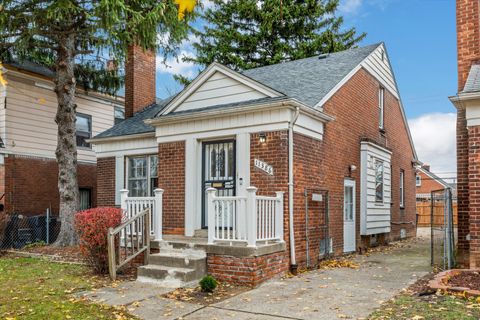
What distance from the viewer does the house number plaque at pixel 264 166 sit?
9.38 m

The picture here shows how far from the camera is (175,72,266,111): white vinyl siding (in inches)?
392

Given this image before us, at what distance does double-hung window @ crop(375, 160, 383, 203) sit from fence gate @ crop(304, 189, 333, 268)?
3.72 metres

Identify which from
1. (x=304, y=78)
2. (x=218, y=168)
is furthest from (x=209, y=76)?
(x=304, y=78)

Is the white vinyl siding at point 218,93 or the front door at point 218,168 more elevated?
the white vinyl siding at point 218,93

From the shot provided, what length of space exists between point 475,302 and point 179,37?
1069cm

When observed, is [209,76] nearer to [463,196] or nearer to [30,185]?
[463,196]

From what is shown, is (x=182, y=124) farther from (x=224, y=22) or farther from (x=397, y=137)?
(x=224, y=22)

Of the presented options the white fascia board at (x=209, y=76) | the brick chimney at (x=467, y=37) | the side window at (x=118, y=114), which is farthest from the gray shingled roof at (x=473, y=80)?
the side window at (x=118, y=114)

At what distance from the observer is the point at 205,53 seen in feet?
99.5

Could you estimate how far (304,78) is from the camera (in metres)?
12.5

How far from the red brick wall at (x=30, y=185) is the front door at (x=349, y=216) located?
10.2m

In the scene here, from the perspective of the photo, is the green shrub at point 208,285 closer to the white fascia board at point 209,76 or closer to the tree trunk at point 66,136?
the white fascia board at point 209,76

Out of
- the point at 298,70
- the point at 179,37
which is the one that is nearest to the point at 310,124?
the point at 298,70

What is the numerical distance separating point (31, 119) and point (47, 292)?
984cm
